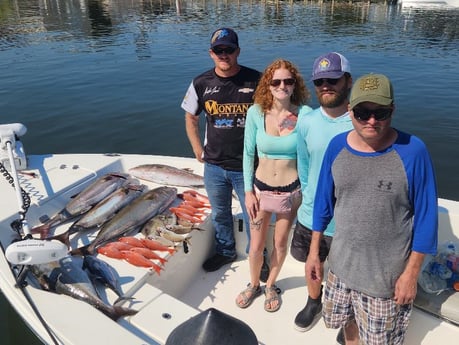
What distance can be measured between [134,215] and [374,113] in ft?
8.56

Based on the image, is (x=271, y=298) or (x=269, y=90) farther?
(x=271, y=298)

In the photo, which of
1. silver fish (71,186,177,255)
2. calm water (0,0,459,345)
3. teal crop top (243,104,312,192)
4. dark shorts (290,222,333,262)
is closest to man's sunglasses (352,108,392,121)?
teal crop top (243,104,312,192)

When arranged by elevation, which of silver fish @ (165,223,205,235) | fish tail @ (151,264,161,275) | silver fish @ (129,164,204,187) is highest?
silver fish @ (129,164,204,187)

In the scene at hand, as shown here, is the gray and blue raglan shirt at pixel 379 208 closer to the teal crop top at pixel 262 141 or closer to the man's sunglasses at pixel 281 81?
the teal crop top at pixel 262 141

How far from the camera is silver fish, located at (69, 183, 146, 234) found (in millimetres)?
3836

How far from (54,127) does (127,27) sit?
21825mm

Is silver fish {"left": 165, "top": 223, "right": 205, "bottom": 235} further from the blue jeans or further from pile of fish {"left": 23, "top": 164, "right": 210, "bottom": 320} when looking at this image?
the blue jeans

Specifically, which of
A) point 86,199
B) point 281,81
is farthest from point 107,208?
point 281,81

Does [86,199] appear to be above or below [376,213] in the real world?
below

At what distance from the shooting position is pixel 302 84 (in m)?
3.04

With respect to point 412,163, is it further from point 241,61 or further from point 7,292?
point 241,61

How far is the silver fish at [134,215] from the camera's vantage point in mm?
3605

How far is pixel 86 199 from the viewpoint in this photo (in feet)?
13.6

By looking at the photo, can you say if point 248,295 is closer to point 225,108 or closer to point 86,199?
point 225,108
